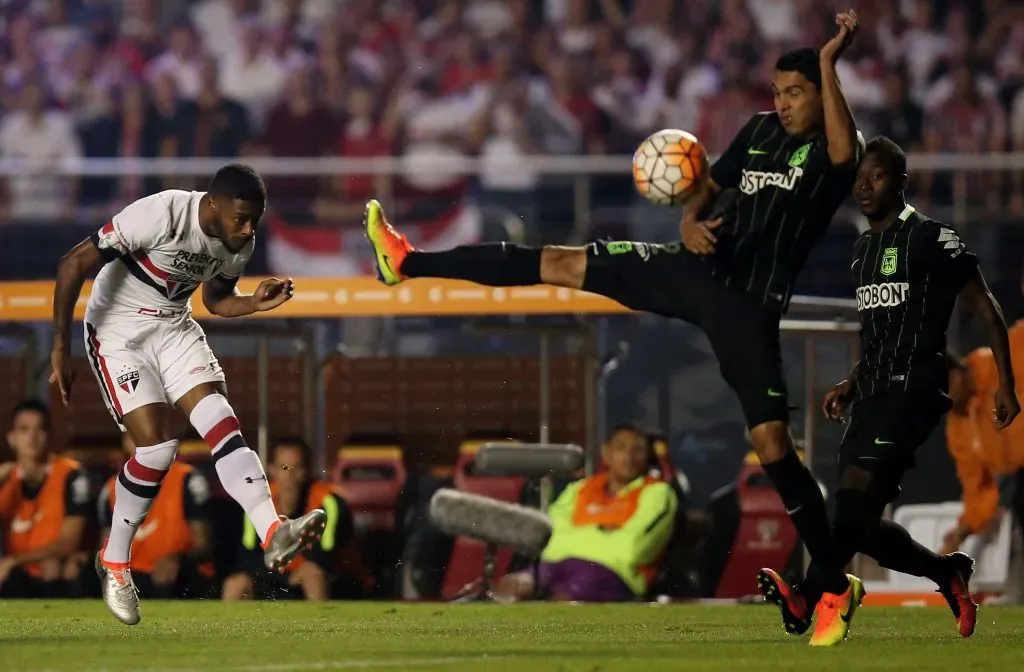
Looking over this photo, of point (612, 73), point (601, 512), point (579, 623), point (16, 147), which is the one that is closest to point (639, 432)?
point (601, 512)

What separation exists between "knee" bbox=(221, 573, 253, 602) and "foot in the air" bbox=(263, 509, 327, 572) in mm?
3135

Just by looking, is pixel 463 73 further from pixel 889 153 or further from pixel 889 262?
pixel 889 262

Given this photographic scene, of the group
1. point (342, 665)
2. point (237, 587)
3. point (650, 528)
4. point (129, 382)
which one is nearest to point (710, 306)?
point (342, 665)

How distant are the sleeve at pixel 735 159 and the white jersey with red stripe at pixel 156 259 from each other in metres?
2.07

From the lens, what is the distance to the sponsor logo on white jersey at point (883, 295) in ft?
23.4

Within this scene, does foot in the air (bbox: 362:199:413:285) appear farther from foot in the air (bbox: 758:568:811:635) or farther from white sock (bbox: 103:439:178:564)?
foot in the air (bbox: 758:568:811:635)

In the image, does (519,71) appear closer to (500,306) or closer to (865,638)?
(500,306)

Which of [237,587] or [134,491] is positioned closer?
[134,491]

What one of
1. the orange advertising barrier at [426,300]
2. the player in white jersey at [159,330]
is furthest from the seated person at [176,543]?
the player in white jersey at [159,330]

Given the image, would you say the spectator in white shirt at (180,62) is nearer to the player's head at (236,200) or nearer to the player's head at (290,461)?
the player's head at (290,461)

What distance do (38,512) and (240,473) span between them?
11.8 feet

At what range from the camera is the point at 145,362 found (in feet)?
A: 24.8

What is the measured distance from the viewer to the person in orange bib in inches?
408

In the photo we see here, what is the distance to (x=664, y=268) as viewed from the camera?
23.0 ft
